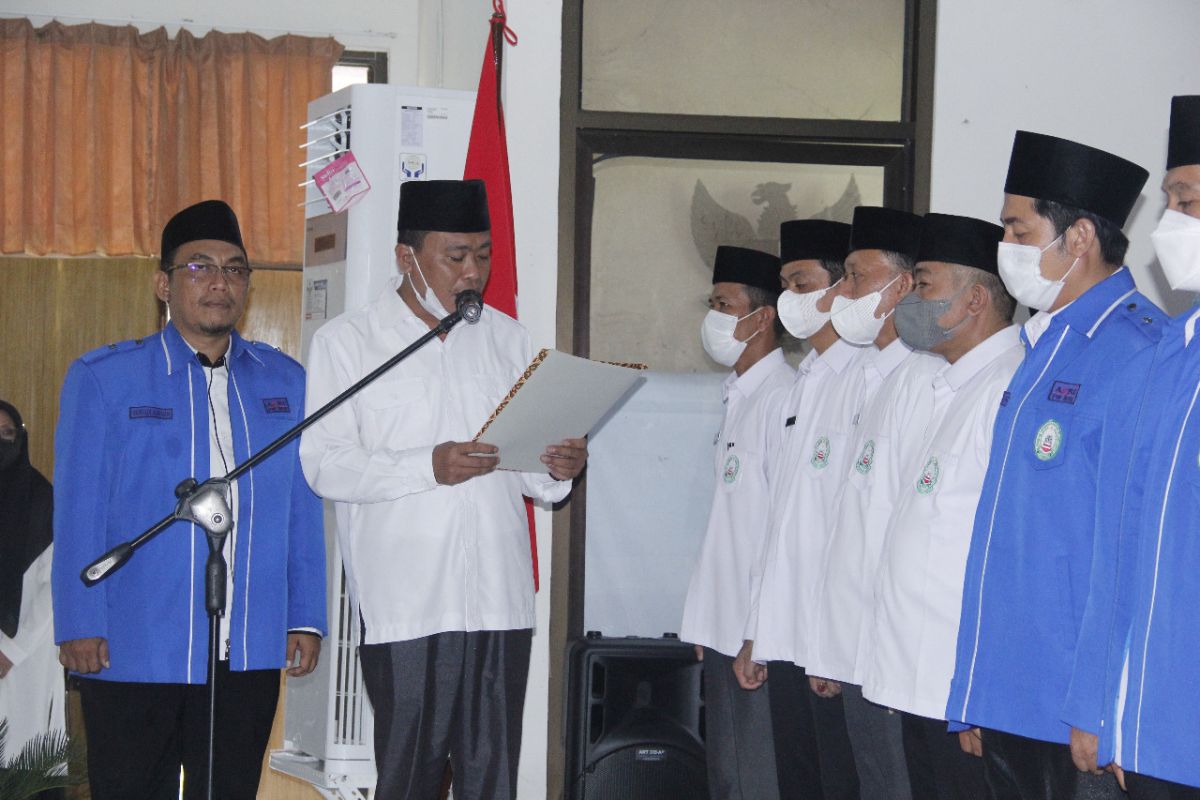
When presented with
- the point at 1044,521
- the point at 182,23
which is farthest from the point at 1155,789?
the point at 182,23

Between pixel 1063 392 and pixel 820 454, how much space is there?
973 millimetres

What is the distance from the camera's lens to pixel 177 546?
8.52 ft

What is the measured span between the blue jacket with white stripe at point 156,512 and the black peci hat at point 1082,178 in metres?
1.61

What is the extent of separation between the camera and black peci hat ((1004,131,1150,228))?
7.55ft

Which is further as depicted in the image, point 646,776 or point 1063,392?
point 646,776

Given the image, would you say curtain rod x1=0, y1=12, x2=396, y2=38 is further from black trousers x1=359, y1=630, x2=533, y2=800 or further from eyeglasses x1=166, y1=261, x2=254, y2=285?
black trousers x1=359, y1=630, x2=533, y2=800

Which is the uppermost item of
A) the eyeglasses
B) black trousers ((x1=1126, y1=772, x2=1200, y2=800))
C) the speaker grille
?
the eyeglasses

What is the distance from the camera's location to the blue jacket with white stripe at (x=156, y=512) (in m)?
2.55

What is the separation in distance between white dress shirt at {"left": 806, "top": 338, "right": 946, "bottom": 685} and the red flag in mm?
1128

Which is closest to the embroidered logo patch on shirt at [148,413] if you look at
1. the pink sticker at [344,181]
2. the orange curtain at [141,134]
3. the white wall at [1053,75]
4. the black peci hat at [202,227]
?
the black peci hat at [202,227]

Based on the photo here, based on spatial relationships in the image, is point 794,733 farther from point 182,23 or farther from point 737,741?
point 182,23

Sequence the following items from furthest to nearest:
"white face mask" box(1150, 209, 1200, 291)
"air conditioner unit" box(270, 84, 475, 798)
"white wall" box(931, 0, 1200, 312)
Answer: "white wall" box(931, 0, 1200, 312), "air conditioner unit" box(270, 84, 475, 798), "white face mask" box(1150, 209, 1200, 291)

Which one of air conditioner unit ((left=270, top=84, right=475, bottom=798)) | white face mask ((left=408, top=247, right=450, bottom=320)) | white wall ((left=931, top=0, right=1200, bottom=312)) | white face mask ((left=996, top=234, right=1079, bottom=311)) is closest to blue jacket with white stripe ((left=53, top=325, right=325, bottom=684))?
white face mask ((left=408, top=247, right=450, bottom=320))

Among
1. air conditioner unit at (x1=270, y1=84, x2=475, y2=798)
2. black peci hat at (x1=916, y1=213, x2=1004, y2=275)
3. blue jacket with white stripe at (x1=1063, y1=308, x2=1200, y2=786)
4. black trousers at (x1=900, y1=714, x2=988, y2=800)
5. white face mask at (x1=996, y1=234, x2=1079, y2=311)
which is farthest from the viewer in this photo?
air conditioner unit at (x1=270, y1=84, x2=475, y2=798)
